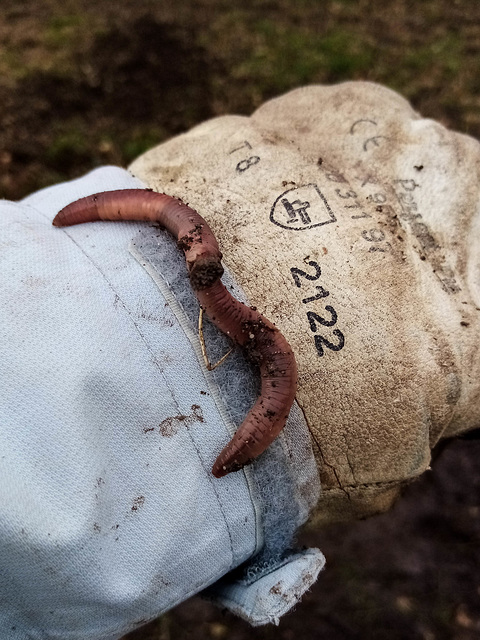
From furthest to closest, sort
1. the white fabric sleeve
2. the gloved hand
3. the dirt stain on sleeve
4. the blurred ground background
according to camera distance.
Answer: the blurred ground background, the gloved hand, the dirt stain on sleeve, the white fabric sleeve

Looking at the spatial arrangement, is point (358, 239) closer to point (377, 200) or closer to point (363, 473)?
point (377, 200)

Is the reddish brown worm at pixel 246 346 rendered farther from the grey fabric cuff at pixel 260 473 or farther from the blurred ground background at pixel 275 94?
the blurred ground background at pixel 275 94

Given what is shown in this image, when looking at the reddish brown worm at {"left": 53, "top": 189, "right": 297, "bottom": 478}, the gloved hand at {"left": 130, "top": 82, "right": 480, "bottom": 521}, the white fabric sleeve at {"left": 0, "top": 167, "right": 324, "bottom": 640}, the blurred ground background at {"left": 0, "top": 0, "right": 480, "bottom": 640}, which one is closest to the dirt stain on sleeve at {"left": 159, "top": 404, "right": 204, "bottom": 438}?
the white fabric sleeve at {"left": 0, "top": 167, "right": 324, "bottom": 640}

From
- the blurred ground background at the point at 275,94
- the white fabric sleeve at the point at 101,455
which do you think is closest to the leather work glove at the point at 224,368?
the white fabric sleeve at the point at 101,455

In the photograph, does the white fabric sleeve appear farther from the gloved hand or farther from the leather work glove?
the gloved hand

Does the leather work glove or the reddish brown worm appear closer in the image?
the leather work glove

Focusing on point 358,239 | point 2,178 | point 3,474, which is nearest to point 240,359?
→ point 358,239

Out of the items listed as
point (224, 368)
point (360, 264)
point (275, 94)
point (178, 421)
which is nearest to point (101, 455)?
point (178, 421)

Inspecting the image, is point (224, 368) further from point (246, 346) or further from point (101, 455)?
point (101, 455)
